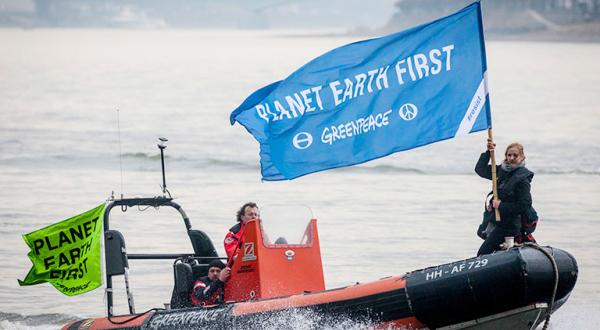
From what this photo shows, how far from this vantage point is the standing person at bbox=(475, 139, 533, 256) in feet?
34.5

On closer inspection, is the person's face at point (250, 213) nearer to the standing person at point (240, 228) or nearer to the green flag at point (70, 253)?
the standing person at point (240, 228)

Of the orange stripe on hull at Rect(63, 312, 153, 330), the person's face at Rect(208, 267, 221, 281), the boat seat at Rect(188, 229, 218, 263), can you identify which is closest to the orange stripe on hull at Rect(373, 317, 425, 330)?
the person's face at Rect(208, 267, 221, 281)

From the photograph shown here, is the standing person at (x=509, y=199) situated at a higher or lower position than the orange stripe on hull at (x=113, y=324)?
higher

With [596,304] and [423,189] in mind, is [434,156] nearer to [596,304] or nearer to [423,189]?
[423,189]

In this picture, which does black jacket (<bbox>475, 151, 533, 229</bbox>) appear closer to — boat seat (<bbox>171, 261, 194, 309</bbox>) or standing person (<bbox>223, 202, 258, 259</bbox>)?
standing person (<bbox>223, 202, 258, 259</bbox>)

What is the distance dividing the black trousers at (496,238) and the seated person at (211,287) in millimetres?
2138

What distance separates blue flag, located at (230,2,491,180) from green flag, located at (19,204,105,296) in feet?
5.07

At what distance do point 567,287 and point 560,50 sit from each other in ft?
455

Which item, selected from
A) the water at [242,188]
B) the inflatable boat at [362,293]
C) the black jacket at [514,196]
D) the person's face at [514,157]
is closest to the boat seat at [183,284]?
the inflatable boat at [362,293]

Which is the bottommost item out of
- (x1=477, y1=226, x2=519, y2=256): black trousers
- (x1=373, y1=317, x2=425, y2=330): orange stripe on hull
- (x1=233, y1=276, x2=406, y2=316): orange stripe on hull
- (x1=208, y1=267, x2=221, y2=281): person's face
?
(x1=373, y1=317, x2=425, y2=330): orange stripe on hull

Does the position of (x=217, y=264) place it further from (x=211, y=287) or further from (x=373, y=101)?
(x=373, y=101)

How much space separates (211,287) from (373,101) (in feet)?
6.76

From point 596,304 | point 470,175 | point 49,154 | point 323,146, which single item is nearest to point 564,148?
point 470,175

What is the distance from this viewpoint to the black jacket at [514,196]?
34.5ft
